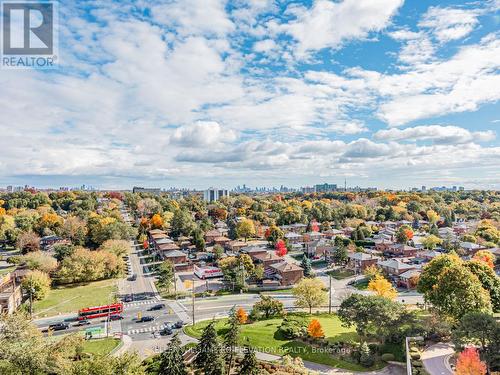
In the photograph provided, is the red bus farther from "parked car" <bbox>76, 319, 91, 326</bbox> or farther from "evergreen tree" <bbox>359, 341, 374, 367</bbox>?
"evergreen tree" <bbox>359, 341, 374, 367</bbox>

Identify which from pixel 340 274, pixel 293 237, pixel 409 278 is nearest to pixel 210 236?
pixel 293 237

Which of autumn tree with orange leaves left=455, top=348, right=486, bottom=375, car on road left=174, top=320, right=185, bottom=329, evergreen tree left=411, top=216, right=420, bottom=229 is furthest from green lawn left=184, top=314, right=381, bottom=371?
evergreen tree left=411, top=216, right=420, bottom=229

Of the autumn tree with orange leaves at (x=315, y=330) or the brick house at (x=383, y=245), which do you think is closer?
the autumn tree with orange leaves at (x=315, y=330)

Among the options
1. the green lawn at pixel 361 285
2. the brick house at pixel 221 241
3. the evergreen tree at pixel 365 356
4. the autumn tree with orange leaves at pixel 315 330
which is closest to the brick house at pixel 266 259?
the green lawn at pixel 361 285

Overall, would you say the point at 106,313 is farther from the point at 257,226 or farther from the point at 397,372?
the point at 257,226

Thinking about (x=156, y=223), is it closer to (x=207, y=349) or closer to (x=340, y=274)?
(x=340, y=274)

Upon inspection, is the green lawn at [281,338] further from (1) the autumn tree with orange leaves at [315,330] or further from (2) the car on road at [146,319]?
(2) the car on road at [146,319]
